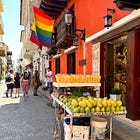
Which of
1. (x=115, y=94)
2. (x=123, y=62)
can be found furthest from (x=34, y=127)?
(x=123, y=62)

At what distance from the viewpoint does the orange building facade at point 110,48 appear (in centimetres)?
737

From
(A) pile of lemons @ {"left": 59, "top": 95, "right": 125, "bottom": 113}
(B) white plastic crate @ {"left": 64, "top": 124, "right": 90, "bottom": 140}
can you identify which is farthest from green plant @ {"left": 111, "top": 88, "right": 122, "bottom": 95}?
(B) white plastic crate @ {"left": 64, "top": 124, "right": 90, "bottom": 140}

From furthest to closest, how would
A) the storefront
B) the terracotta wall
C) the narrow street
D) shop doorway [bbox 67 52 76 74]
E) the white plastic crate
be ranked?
shop doorway [bbox 67 52 76 74] → the terracotta wall → the storefront → the narrow street → the white plastic crate

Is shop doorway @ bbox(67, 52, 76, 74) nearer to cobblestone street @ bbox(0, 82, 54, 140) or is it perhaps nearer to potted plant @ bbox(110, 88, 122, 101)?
cobblestone street @ bbox(0, 82, 54, 140)

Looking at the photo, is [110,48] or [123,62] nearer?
[110,48]

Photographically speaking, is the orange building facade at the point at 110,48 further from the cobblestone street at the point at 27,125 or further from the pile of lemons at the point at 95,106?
the pile of lemons at the point at 95,106

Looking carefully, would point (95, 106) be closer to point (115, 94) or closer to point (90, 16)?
point (115, 94)

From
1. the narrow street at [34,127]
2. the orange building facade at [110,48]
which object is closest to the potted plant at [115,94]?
the orange building facade at [110,48]

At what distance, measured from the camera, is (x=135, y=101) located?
7359 millimetres

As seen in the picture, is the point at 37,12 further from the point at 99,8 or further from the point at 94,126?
the point at 94,126

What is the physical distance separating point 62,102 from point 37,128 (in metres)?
2.21

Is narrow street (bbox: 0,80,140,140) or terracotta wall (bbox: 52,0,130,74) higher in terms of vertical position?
terracotta wall (bbox: 52,0,130,74)

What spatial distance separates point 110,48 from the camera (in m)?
9.88

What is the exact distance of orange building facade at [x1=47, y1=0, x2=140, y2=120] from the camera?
737 cm
